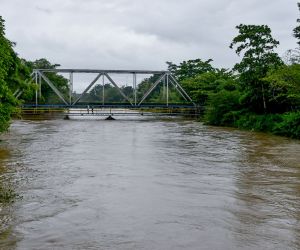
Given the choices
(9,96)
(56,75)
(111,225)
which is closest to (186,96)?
(56,75)

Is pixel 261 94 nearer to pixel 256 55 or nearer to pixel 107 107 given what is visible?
pixel 256 55

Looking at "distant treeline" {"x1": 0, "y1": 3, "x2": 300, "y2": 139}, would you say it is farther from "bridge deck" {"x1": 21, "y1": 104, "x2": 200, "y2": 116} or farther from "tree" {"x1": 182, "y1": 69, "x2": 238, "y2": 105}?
"bridge deck" {"x1": 21, "y1": 104, "x2": 200, "y2": 116}

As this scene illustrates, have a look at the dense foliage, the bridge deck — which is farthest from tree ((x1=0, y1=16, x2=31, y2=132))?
the bridge deck

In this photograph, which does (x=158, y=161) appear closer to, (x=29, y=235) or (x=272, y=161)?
(x=272, y=161)

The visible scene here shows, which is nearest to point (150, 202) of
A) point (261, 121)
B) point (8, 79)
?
point (8, 79)

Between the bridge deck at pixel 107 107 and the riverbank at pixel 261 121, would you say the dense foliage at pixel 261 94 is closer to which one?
the riverbank at pixel 261 121

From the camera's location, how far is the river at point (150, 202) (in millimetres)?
6523

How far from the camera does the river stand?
6.52 meters

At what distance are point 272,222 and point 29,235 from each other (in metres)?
4.02

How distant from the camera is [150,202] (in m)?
8.77

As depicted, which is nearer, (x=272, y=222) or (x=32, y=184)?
(x=272, y=222)

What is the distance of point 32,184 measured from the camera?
10.6 metres

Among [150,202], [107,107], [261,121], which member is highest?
[107,107]

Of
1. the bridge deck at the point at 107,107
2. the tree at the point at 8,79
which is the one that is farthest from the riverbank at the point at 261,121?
the tree at the point at 8,79
